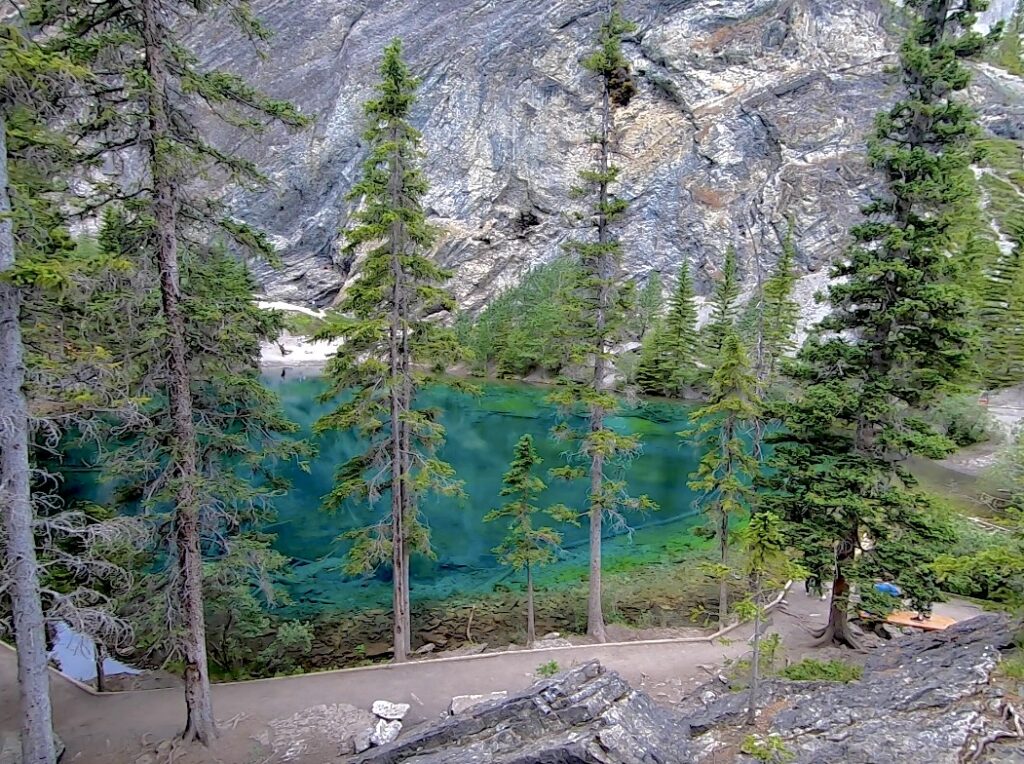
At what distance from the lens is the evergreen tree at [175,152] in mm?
7676

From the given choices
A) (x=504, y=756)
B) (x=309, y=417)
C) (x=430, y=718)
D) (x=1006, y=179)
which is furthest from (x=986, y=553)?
(x=1006, y=179)

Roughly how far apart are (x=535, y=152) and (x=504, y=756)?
78.4 metres

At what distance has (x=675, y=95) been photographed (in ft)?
235

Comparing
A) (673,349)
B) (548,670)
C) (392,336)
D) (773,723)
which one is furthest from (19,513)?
(673,349)

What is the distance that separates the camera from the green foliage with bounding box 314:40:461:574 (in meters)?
11.8

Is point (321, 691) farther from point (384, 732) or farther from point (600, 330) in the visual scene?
point (600, 330)

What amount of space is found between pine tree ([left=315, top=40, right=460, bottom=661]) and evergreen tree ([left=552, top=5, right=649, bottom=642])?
370 cm

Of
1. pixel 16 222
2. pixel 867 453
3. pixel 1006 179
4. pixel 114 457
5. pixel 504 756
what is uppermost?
pixel 1006 179

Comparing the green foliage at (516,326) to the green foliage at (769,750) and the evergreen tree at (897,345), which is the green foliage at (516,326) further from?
the green foliage at (769,750)

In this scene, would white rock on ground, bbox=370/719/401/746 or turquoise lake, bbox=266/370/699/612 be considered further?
turquoise lake, bbox=266/370/699/612

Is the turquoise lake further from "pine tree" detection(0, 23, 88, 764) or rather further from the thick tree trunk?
the thick tree trunk

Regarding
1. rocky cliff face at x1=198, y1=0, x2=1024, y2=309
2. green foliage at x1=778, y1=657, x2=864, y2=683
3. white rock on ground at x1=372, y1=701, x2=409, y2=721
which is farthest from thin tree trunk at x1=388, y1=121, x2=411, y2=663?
rocky cliff face at x1=198, y1=0, x2=1024, y2=309

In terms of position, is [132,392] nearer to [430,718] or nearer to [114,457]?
[114,457]

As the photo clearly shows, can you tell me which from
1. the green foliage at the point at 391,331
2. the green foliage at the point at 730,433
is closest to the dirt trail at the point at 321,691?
the green foliage at the point at 391,331
